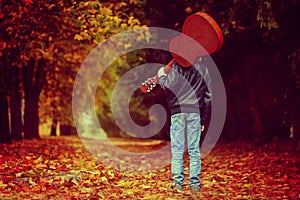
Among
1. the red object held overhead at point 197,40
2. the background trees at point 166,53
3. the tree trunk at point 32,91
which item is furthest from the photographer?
the tree trunk at point 32,91

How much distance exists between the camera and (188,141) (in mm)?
7871

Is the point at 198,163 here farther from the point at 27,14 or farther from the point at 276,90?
the point at 276,90

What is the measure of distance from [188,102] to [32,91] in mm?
18723

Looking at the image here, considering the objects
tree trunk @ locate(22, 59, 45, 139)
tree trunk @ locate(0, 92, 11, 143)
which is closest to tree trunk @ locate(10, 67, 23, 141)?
tree trunk @ locate(22, 59, 45, 139)

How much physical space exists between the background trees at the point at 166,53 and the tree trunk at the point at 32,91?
0.18 ft

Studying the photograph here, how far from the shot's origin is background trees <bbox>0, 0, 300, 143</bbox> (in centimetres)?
1277

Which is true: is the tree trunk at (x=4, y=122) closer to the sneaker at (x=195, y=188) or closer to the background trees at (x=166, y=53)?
the background trees at (x=166, y=53)

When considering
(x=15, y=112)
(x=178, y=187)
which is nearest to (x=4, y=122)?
(x=15, y=112)

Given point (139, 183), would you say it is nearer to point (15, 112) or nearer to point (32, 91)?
point (15, 112)

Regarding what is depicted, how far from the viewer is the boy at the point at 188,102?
7.77 metres

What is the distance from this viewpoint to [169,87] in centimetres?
776

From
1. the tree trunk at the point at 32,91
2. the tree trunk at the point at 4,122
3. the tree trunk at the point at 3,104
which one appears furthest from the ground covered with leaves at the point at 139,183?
the tree trunk at the point at 32,91

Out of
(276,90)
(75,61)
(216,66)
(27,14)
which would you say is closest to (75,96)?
(75,61)

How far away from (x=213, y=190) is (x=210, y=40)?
8.62 ft
